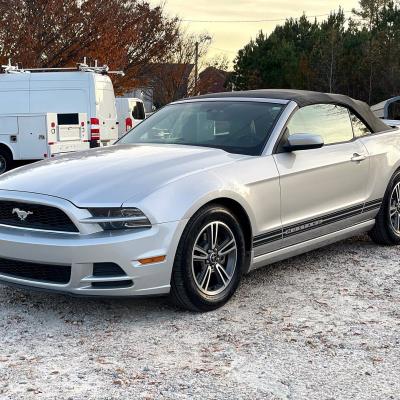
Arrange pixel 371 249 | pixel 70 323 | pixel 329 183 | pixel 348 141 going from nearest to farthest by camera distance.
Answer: pixel 70 323, pixel 329 183, pixel 348 141, pixel 371 249

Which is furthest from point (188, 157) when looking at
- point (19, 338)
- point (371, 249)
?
point (371, 249)

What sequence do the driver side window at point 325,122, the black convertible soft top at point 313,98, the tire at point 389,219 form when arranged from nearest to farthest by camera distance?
the driver side window at point 325,122 < the black convertible soft top at point 313,98 < the tire at point 389,219

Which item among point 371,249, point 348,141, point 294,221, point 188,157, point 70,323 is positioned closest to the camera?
point 70,323

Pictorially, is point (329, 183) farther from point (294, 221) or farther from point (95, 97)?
point (95, 97)

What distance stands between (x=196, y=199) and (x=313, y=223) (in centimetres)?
135

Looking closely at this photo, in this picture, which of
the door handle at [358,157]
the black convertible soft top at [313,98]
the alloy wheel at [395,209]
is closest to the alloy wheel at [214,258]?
the black convertible soft top at [313,98]

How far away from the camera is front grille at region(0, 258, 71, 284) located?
411cm

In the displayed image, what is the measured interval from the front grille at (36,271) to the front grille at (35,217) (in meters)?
0.24

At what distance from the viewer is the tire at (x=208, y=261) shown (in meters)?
4.21

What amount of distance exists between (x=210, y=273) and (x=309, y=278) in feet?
3.77

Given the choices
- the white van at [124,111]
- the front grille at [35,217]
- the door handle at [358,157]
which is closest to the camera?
the front grille at [35,217]

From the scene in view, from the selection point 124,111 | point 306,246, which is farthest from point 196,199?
point 124,111

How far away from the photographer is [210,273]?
4434 mm

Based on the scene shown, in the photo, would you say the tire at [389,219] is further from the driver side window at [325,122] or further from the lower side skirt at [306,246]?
the driver side window at [325,122]
